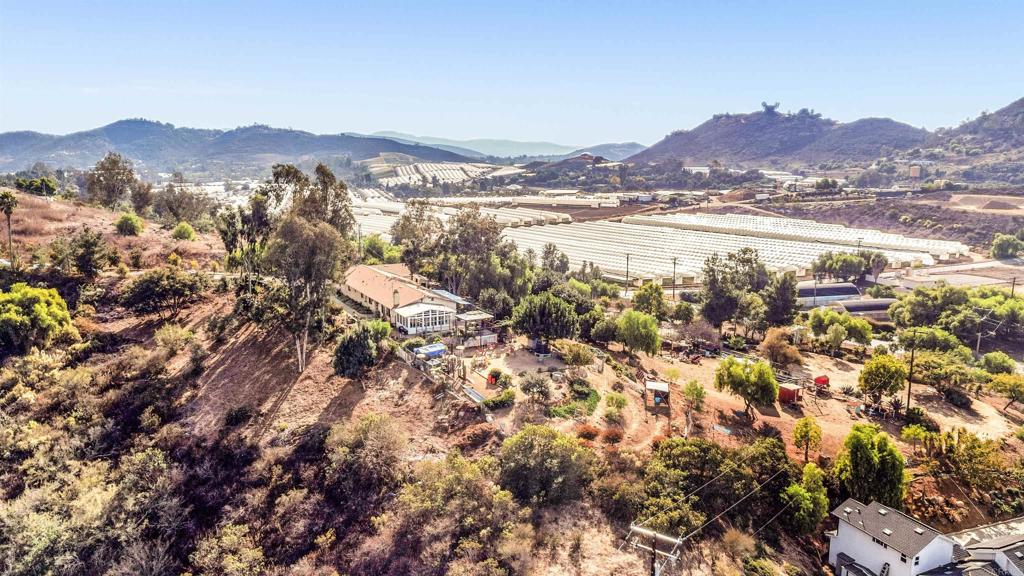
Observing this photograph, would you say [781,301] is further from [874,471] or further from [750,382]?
[874,471]

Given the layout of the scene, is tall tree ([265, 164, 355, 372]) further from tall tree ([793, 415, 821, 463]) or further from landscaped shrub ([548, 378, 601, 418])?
tall tree ([793, 415, 821, 463])

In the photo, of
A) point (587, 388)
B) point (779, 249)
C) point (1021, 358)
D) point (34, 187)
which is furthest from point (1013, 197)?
point (34, 187)

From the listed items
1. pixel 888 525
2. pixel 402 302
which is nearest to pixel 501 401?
pixel 402 302

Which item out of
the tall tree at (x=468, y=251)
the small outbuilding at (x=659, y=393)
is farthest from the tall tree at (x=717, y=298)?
the tall tree at (x=468, y=251)

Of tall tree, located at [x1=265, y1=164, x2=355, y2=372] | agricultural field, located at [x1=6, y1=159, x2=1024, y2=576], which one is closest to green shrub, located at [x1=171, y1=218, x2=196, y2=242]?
agricultural field, located at [x1=6, y1=159, x2=1024, y2=576]

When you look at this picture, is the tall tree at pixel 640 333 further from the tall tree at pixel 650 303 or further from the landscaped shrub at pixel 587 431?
the landscaped shrub at pixel 587 431
